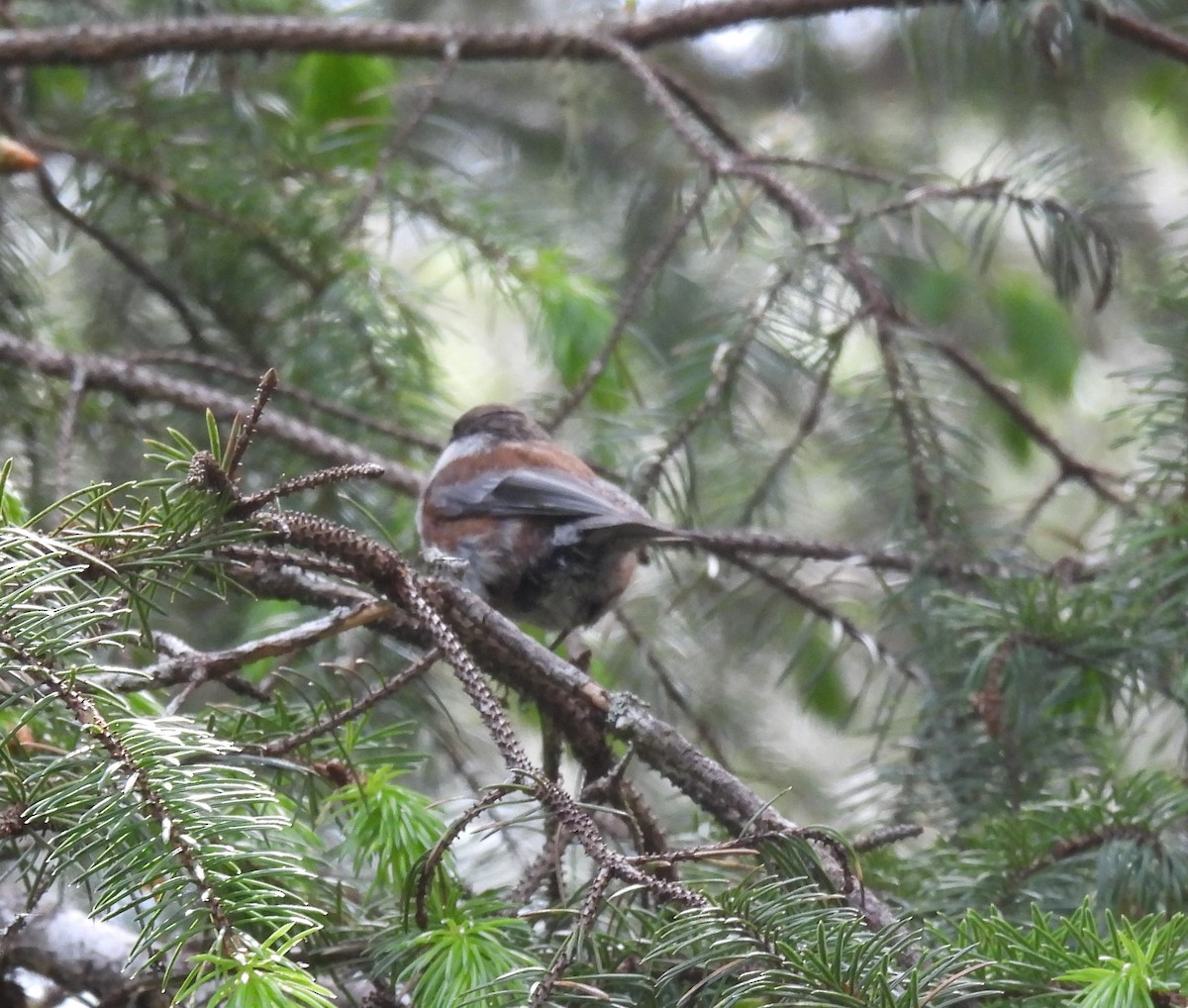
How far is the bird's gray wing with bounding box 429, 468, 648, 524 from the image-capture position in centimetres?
223

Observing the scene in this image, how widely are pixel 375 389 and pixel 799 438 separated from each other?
32.0 inches

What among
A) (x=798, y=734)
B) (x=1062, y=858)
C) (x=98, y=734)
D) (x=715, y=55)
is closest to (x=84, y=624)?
Result: (x=98, y=734)

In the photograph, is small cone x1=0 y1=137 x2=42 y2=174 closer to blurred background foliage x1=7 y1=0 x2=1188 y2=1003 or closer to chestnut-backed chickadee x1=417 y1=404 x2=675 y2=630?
blurred background foliage x1=7 y1=0 x2=1188 y2=1003

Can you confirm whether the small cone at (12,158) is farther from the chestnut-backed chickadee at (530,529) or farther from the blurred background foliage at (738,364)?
the chestnut-backed chickadee at (530,529)

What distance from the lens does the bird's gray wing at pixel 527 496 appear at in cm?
Answer: 223

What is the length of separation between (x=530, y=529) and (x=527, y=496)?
62 millimetres

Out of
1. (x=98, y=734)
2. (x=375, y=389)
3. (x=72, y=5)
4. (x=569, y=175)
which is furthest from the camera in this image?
(x=72, y=5)

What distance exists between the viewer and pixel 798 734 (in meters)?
4.86

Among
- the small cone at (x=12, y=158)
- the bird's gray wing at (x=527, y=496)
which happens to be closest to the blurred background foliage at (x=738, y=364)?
the bird's gray wing at (x=527, y=496)

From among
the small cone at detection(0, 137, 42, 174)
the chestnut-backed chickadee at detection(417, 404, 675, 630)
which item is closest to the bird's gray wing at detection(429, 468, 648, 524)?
the chestnut-backed chickadee at detection(417, 404, 675, 630)

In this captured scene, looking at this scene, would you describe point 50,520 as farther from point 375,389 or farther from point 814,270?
point 814,270

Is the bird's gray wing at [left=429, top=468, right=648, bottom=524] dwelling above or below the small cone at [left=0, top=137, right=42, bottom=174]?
below

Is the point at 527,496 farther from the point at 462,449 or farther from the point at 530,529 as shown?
the point at 462,449

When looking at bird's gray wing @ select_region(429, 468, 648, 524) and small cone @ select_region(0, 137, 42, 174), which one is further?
bird's gray wing @ select_region(429, 468, 648, 524)
